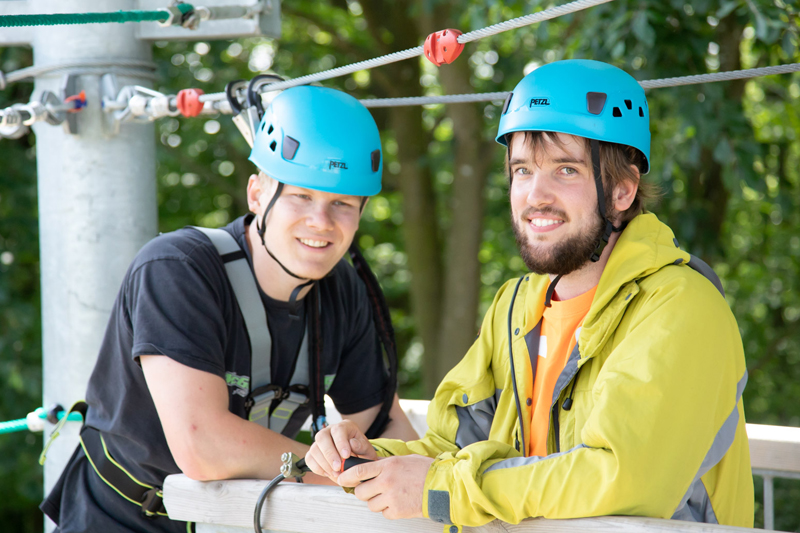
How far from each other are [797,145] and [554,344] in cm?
710

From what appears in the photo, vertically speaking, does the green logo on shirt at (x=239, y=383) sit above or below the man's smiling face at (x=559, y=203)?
below

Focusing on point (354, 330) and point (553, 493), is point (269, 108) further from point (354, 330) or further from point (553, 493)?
point (553, 493)

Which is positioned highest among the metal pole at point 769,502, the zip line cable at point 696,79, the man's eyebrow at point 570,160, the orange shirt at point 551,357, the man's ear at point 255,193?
the zip line cable at point 696,79

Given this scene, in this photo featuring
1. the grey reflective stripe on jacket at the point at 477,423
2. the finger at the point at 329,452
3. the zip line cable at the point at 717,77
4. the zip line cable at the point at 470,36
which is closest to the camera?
the zip line cable at the point at 470,36

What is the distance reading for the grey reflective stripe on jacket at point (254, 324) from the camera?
2.71m

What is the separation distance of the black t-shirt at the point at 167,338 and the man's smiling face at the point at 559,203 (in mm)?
970

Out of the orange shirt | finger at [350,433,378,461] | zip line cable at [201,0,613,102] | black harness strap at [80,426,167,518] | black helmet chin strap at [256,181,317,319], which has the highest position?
zip line cable at [201,0,613,102]

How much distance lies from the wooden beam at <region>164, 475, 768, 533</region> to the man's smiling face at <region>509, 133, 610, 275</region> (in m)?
0.84

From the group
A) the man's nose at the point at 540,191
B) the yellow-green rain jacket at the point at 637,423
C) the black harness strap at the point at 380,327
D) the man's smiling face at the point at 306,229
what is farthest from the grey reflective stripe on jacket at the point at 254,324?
the man's nose at the point at 540,191

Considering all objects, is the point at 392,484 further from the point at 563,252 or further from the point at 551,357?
the point at 563,252

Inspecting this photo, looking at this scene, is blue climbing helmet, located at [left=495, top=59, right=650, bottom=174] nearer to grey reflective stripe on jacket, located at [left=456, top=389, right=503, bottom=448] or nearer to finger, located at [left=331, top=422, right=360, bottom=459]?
grey reflective stripe on jacket, located at [left=456, top=389, right=503, bottom=448]

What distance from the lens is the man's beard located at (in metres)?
2.34

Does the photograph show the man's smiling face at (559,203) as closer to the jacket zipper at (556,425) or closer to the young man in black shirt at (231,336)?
the jacket zipper at (556,425)

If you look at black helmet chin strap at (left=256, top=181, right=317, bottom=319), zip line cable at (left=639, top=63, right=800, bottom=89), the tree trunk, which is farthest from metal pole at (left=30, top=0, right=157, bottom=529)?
the tree trunk
